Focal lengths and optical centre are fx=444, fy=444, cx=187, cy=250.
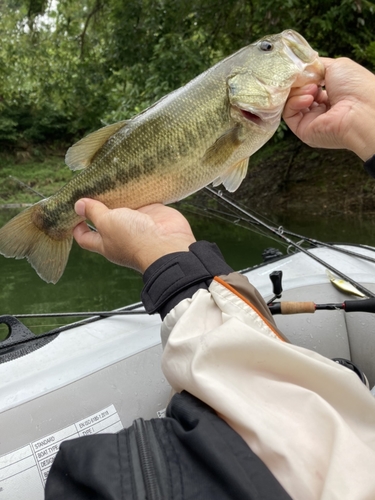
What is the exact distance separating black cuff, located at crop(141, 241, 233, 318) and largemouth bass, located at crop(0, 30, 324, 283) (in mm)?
710


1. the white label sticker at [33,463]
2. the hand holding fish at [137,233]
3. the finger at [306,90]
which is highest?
the finger at [306,90]

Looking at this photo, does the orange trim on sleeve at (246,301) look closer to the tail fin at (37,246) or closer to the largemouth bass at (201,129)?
the largemouth bass at (201,129)

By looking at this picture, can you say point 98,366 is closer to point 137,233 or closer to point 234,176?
point 137,233

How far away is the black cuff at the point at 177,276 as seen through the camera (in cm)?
123

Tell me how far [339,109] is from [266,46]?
516 millimetres

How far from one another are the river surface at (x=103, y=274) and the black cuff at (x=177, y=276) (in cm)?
345

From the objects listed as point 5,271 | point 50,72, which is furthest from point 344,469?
point 50,72

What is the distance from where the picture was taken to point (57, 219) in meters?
2.18

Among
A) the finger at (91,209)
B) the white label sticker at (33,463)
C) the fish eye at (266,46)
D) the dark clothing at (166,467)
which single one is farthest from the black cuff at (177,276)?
the fish eye at (266,46)

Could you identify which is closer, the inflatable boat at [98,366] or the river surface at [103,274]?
the inflatable boat at [98,366]

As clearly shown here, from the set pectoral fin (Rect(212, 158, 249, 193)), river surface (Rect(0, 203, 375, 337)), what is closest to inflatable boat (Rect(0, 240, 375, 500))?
pectoral fin (Rect(212, 158, 249, 193))

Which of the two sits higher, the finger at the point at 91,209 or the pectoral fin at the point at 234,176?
the finger at the point at 91,209

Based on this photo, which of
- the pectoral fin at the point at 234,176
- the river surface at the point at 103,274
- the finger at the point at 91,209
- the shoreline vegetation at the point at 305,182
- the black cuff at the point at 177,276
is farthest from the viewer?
the shoreline vegetation at the point at 305,182

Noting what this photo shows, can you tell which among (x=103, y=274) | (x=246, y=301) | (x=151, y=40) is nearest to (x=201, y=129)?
(x=246, y=301)
